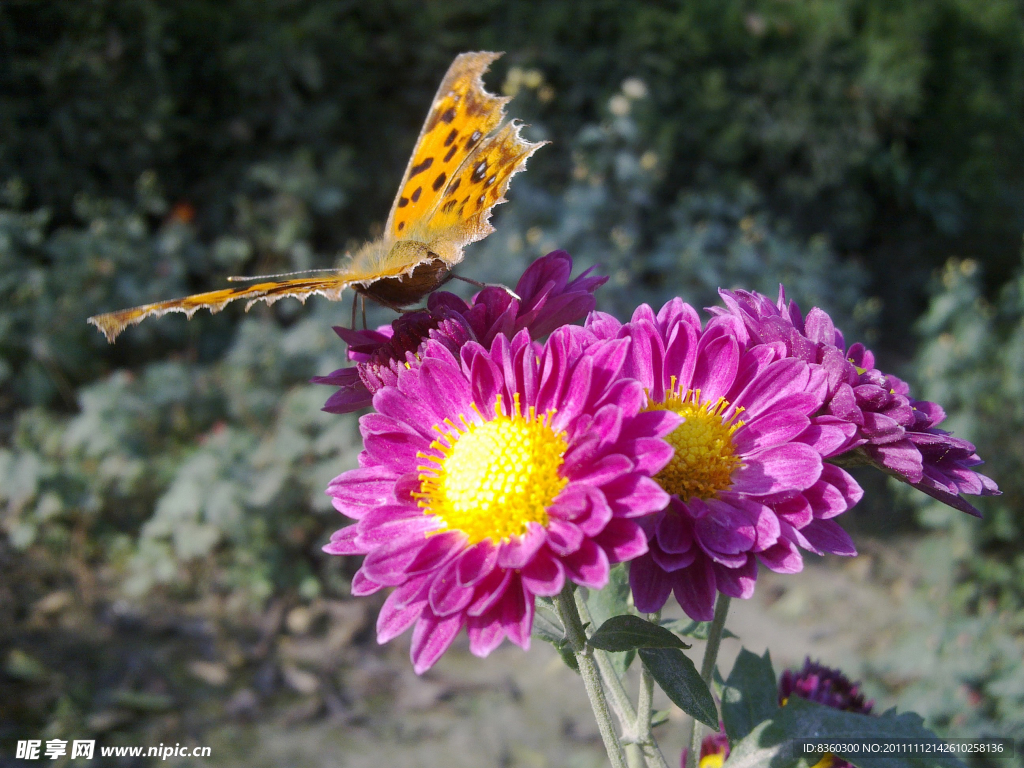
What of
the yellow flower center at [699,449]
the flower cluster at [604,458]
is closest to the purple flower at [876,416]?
the flower cluster at [604,458]

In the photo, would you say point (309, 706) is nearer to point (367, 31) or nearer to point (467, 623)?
point (467, 623)

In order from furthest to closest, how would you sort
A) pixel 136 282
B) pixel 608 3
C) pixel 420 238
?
pixel 608 3, pixel 136 282, pixel 420 238

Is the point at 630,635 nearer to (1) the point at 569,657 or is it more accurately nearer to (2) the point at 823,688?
(1) the point at 569,657

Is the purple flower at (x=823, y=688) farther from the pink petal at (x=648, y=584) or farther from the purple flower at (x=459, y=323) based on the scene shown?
the purple flower at (x=459, y=323)

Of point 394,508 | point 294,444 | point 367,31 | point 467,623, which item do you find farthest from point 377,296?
point 367,31

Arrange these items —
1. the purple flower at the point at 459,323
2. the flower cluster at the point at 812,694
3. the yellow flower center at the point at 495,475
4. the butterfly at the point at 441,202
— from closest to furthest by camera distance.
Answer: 1. the yellow flower center at the point at 495,475
2. the purple flower at the point at 459,323
3. the butterfly at the point at 441,202
4. the flower cluster at the point at 812,694

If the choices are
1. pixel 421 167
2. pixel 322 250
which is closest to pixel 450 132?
pixel 421 167
